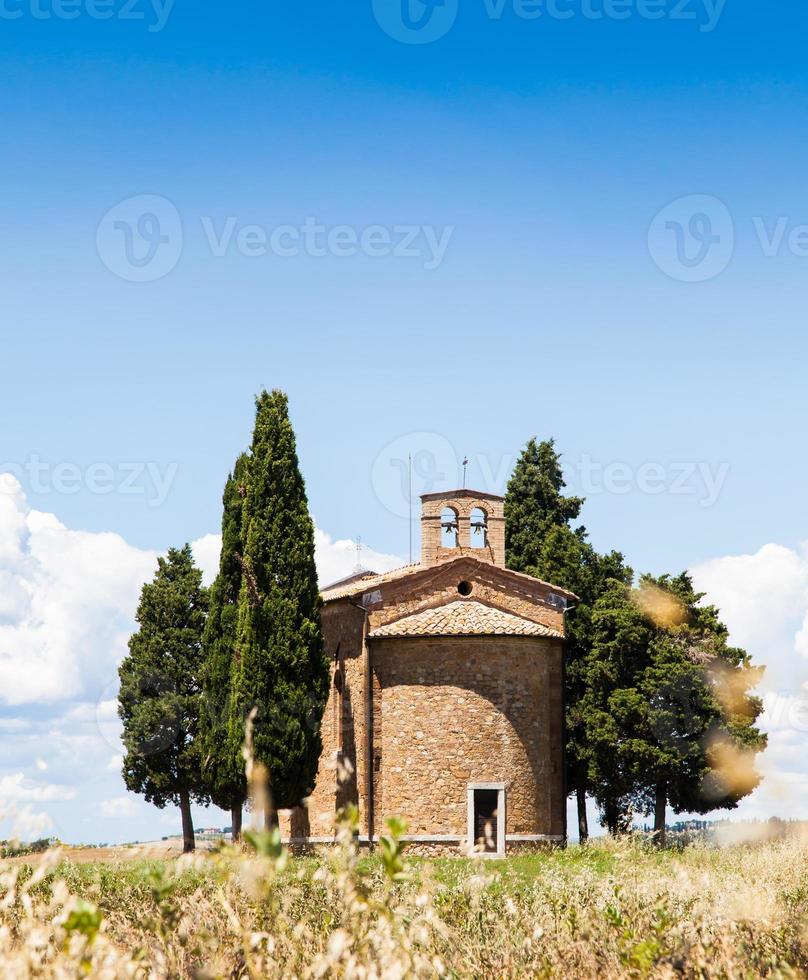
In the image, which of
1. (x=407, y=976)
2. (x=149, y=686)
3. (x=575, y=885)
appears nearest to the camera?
(x=407, y=976)

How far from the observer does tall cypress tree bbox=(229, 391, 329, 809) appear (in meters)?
26.9

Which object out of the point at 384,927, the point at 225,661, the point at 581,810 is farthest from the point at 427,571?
the point at 384,927

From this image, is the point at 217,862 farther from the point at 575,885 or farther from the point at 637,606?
the point at 637,606

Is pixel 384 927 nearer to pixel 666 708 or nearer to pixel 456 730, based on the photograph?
pixel 456 730

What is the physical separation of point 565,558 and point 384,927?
2965 cm

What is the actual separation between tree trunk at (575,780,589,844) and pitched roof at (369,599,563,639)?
16.7ft

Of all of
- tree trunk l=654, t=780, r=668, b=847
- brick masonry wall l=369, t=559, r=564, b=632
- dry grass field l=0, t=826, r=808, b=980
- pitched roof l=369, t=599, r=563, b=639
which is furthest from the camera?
tree trunk l=654, t=780, r=668, b=847

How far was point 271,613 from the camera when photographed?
2766 cm

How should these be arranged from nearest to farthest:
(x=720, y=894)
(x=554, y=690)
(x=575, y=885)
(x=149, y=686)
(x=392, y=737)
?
(x=720, y=894) → (x=575, y=885) → (x=392, y=737) → (x=554, y=690) → (x=149, y=686)

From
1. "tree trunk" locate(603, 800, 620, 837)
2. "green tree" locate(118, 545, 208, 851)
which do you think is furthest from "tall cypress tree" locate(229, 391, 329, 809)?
"tree trunk" locate(603, 800, 620, 837)

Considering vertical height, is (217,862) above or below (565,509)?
below

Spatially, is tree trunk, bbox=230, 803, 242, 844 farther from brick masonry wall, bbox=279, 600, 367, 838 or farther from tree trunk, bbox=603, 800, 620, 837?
tree trunk, bbox=603, 800, 620, 837

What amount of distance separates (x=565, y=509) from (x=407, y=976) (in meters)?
30.9

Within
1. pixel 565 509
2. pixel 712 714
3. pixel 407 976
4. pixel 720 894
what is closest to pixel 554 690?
pixel 712 714
